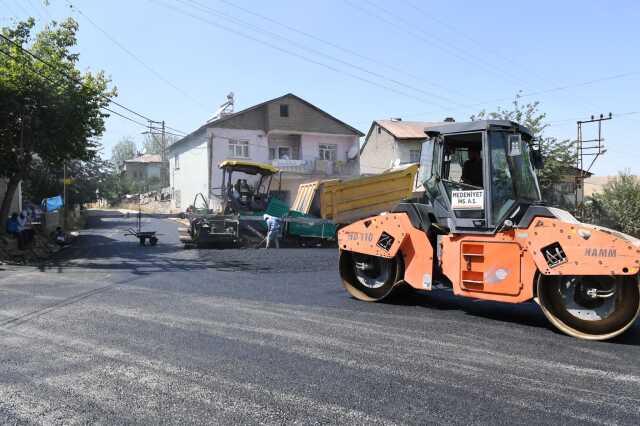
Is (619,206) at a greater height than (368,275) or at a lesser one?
greater

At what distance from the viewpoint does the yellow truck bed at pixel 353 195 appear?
58.0 ft

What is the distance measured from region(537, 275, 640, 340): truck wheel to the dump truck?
0.03ft

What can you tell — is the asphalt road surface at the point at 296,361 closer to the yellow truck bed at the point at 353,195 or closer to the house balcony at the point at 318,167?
the yellow truck bed at the point at 353,195

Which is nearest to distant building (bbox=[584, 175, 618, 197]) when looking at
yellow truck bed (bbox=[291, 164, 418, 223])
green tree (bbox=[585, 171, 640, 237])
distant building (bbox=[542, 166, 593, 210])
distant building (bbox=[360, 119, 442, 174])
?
distant building (bbox=[542, 166, 593, 210])

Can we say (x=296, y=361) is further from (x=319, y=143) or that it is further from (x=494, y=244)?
(x=319, y=143)


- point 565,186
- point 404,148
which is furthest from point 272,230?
point 404,148

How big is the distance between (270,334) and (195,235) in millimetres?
10563

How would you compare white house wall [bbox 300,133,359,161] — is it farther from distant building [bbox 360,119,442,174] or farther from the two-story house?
distant building [bbox 360,119,442,174]

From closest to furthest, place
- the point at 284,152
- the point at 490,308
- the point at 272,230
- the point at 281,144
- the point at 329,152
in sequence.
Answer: the point at 490,308 → the point at 272,230 → the point at 281,144 → the point at 284,152 → the point at 329,152

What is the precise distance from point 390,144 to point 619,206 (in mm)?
15468

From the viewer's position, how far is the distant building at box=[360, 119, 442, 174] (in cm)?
3750

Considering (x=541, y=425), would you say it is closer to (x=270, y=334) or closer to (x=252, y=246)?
(x=270, y=334)

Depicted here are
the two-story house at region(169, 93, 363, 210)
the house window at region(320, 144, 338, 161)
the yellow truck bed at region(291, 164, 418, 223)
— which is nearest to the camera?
the yellow truck bed at region(291, 164, 418, 223)

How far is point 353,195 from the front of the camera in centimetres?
1812
